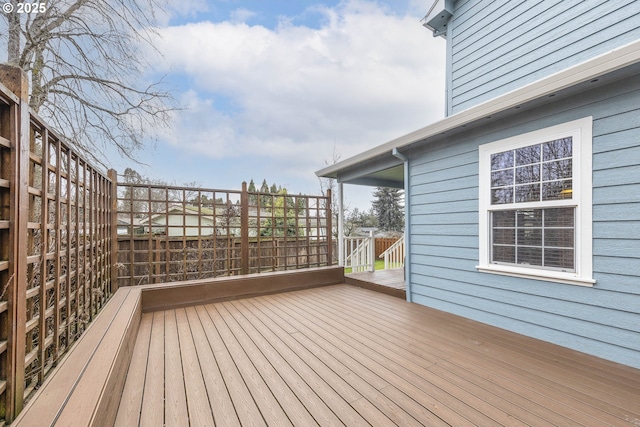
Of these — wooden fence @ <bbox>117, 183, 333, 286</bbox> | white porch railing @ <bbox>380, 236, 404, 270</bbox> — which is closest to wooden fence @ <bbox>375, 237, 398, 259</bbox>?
white porch railing @ <bbox>380, 236, 404, 270</bbox>

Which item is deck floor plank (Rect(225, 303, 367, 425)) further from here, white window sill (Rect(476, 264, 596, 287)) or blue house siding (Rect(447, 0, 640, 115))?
blue house siding (Rect(447, 0, 640, 115))

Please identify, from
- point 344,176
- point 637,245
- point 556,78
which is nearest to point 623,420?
point 637,245

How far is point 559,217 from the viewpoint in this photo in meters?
2.60

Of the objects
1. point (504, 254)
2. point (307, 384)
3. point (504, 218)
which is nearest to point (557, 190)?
point (504, 218)

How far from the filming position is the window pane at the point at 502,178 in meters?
2.97

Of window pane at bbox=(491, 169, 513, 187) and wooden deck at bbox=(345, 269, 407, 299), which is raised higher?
window pane at bbox=(491, 169, 513, 187)

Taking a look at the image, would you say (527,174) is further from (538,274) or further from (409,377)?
(409,377)

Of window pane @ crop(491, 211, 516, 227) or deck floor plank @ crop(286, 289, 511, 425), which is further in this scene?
window pane @ crop(491, 211, 516, 227)

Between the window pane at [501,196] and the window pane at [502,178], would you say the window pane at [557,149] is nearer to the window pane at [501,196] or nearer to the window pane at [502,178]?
the window pane at [502,178]

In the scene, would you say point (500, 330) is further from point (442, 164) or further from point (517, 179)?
point (442, 164)

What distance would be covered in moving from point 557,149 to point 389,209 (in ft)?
55.5

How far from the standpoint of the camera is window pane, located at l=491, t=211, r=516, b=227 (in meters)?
2.97

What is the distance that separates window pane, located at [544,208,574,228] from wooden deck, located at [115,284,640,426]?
1198 mm

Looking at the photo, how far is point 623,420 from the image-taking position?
1601mm
